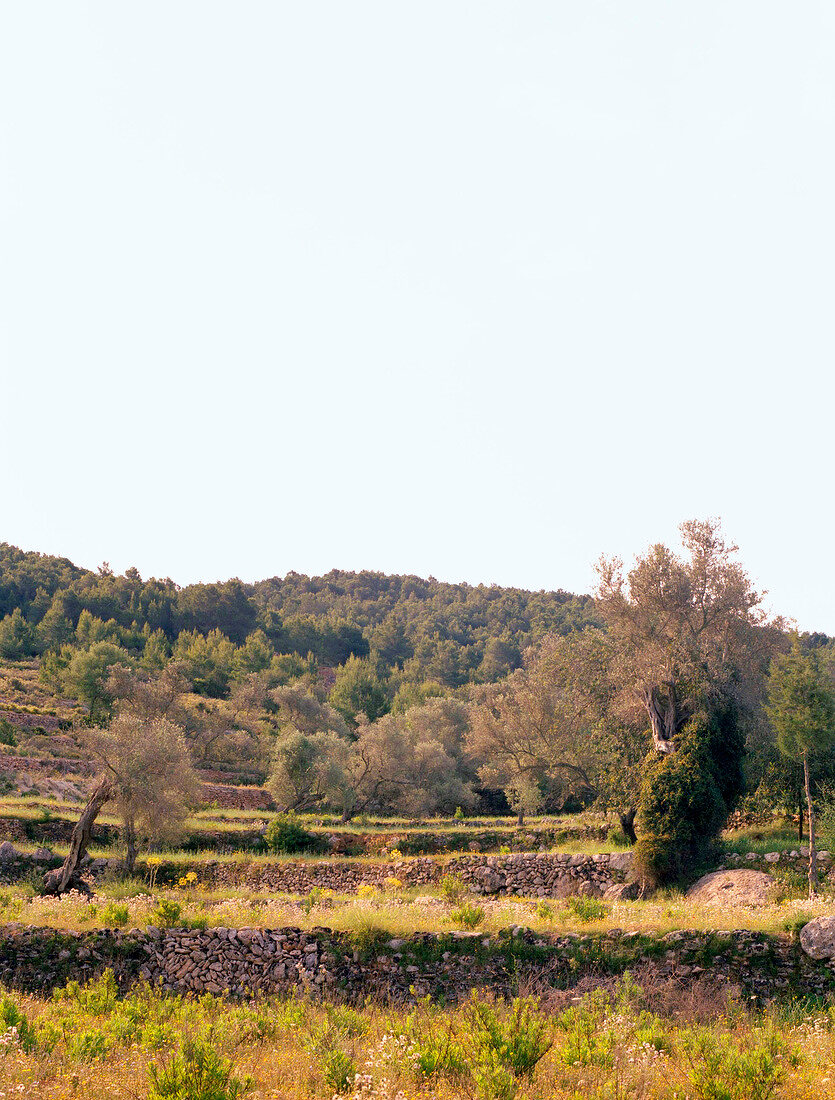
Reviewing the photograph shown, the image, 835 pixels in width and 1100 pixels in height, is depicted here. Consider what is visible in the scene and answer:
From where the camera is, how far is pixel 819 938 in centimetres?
1203

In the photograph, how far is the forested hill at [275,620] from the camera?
74188mm

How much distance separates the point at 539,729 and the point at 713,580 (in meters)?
13.1

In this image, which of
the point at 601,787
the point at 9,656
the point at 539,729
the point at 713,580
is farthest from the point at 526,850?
the point at 9,656

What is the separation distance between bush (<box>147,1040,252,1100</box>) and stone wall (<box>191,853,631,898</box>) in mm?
16545

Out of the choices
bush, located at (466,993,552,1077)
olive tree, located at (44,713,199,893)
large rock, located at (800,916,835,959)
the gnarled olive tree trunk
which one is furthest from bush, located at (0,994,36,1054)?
olive tree, located at (44,713,199,893)

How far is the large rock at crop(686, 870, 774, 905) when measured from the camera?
58.4ft

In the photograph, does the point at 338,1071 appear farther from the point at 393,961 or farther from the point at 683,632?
the point at 683,632

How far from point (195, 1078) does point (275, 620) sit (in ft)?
323

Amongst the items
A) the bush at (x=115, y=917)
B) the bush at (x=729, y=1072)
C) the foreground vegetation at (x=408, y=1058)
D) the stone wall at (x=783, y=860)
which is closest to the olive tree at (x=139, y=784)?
the bush at (x=115, y=917)

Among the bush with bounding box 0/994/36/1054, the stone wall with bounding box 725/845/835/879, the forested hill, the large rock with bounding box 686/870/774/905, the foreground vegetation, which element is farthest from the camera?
the forested hill

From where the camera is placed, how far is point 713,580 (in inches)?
1037

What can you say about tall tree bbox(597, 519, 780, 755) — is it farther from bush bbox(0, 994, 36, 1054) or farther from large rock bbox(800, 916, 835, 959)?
bush bbox(0, 994, 36, 1054)

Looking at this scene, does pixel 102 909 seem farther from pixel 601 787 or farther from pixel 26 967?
pixel 601 787

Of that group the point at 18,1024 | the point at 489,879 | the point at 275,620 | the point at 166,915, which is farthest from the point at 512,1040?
the point at 275,620
